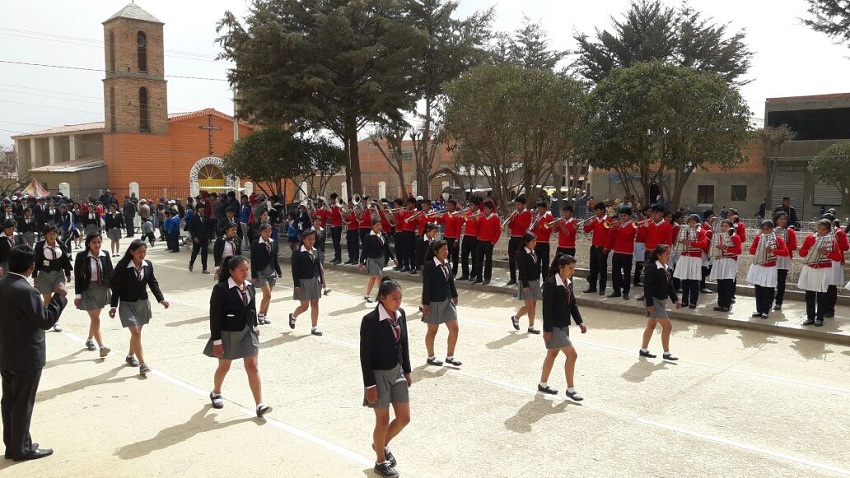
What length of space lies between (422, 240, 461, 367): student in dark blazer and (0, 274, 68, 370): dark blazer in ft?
14.4

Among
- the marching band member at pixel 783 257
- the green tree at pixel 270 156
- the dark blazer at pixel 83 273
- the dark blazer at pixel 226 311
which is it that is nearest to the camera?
the dark blazer at pixel 226 311

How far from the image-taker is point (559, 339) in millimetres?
7465

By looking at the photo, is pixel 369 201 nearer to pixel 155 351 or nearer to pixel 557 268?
pixel 155 351

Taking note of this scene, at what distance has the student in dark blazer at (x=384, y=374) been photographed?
5.44m

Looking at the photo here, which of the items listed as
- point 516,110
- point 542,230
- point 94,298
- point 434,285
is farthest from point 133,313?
point 516,110

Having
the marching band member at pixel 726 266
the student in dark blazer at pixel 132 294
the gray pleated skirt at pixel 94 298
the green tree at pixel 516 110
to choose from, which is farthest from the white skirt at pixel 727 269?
the gray pleated skirt at pixel 94 298

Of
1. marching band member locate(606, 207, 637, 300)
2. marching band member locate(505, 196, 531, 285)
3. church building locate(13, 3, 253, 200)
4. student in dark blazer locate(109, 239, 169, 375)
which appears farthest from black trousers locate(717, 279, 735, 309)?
church building locate(13, 3, 253, 200)

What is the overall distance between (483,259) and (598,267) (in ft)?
9.17

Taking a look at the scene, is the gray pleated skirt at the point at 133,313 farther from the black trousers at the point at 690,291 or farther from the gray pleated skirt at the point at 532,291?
the black trousers at the point at 690,291

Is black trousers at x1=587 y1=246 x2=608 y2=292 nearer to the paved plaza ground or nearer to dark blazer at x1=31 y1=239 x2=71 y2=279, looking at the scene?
the paved plaza ground

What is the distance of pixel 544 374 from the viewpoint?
763 cm

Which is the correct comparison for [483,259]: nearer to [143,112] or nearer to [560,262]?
[560,262]

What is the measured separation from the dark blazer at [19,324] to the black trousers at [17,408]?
3.8 inches

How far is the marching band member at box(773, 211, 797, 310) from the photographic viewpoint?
11.6 m
